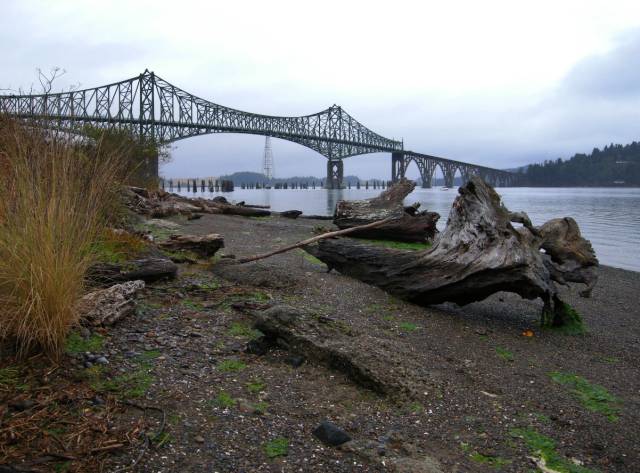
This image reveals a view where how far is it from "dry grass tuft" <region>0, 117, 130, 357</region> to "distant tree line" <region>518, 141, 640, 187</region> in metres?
123

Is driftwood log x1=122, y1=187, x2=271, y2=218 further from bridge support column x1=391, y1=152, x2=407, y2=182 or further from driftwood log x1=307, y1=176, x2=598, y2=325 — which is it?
bridge support column x1=391, y1=152, x2=407, y2=182

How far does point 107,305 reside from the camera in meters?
3.79

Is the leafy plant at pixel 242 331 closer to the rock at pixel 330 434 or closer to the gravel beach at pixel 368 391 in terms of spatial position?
the gravel beach at pixel 368 391

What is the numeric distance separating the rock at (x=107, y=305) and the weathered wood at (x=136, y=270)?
44 cm

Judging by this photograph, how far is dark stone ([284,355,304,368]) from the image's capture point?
11.9 ft

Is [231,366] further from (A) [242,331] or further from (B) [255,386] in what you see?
(A) [242,331]

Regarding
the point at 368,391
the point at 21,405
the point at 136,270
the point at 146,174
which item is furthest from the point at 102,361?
the point at 146,174

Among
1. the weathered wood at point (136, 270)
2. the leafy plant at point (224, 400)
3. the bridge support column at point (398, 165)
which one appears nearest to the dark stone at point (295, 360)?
the leafy plant at point (224, 400)

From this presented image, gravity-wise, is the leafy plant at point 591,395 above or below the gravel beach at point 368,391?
below

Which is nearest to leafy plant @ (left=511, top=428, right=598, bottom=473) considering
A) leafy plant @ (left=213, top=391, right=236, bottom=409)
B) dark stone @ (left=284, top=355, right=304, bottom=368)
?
dark stone @ (left=284, top=355, right=304, bottom=368)

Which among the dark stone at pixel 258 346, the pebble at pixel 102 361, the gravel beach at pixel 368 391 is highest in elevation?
the pebble at pixel 102 361

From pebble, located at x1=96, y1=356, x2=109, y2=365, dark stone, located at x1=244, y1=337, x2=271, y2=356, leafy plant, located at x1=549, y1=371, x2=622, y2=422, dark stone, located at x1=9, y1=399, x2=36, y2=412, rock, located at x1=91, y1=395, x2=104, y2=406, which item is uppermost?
pebble, located at x1=96, y1=356, x2=109, y2=365

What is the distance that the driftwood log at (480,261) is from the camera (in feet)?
18.3

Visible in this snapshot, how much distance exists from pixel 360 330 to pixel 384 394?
1148 millimetres
